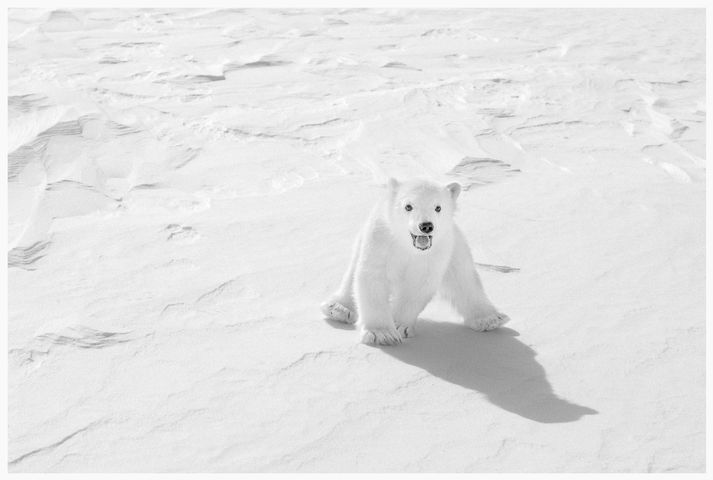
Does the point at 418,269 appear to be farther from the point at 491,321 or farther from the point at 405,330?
the point at 491,321

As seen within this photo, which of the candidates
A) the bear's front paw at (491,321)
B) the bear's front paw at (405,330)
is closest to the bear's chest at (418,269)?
the bear's front paw at (405,330)

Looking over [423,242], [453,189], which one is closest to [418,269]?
[423,242]

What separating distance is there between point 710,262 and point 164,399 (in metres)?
3.28

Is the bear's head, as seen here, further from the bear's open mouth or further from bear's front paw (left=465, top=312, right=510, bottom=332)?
bear's front paw (left=465, top=312, right=510, bottom=332)

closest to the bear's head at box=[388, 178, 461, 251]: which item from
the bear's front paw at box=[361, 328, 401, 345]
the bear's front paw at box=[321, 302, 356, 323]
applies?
the bear's front paw at box=[361, 328, 401, 345]

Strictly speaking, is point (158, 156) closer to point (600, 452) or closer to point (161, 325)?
point (161, 325)

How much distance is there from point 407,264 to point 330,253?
47.2 inches

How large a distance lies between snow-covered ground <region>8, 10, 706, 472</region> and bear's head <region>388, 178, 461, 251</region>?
55 cm

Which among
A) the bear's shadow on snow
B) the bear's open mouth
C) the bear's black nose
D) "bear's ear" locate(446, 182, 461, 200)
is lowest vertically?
the bear's shadow on snow

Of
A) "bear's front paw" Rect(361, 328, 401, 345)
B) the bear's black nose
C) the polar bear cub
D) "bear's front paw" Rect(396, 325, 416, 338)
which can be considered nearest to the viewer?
the bear's black nose

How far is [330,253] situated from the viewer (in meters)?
5.27

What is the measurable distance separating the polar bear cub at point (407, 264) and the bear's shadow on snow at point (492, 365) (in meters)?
0.08

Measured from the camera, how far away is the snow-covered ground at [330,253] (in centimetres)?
339

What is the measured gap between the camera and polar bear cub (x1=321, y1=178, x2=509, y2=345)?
397 cm
